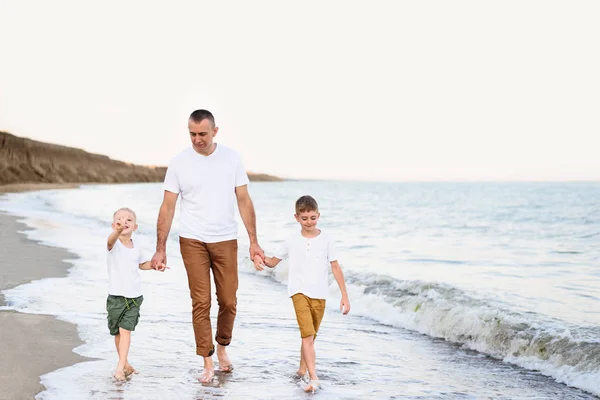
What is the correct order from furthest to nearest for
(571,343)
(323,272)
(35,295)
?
(35,295)
(571,343)
(323,272)

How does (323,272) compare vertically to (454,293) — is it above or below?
above

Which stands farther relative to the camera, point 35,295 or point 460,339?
point 35,295

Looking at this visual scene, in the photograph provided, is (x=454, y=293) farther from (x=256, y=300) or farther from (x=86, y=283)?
(x=86, y=283)

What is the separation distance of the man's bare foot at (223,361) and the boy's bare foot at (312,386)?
2.65 ft

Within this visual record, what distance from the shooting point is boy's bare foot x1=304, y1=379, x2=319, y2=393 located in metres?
5.06

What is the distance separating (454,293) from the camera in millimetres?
9594

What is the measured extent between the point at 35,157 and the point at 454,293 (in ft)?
538

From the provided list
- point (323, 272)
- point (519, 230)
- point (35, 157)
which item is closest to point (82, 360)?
point (323, 272)

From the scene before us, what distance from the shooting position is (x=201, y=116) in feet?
16.7

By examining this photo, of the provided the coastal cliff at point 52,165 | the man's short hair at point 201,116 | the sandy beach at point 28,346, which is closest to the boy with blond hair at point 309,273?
the man's short hair at point 201,116

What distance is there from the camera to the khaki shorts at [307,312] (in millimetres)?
A: 5207

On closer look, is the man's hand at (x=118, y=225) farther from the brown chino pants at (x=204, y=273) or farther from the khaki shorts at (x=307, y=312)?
the khaki shorts at (x=307, y=312)

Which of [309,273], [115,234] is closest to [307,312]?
[309,273]

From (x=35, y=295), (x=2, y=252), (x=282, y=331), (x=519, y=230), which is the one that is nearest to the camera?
(x=282, y=331)
